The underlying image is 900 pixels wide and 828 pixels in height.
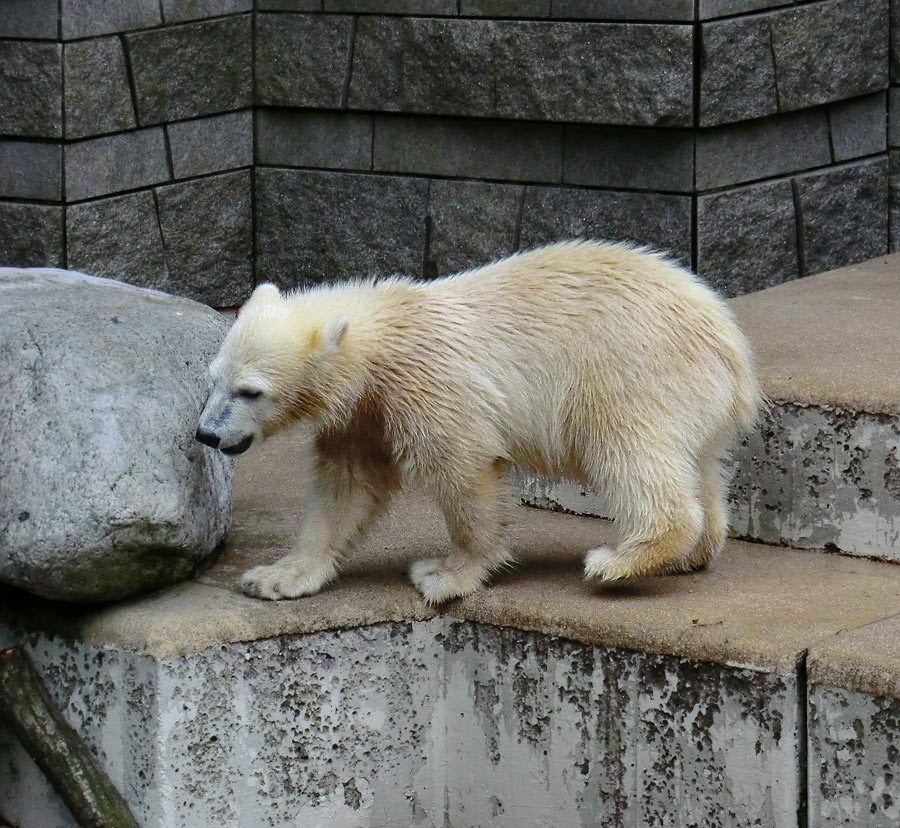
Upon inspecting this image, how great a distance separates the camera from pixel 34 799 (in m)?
3.60

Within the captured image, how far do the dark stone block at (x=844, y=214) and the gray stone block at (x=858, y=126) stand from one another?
0.05 m

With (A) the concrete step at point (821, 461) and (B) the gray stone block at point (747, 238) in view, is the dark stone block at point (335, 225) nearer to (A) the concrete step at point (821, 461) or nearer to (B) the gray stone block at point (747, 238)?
(B) the gray stone block at point (747, 238)

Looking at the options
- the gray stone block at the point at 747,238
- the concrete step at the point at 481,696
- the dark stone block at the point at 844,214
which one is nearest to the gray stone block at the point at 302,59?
the gray stone block at the point at 747,238

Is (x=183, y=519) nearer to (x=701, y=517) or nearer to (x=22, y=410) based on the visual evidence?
(x=22, y=410)

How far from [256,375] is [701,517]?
3.30 feet

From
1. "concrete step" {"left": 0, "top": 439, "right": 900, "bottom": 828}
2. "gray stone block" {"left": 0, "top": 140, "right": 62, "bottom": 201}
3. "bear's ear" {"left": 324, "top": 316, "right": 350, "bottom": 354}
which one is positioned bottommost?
"concrete step" {"left": 0, "top": 439, "right": 900, "bottom": 828}

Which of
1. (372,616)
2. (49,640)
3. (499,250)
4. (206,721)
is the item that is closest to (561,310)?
(372,616)

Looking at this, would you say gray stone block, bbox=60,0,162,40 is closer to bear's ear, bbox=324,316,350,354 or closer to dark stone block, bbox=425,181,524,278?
dark stone block, bbox=425,181,524,278

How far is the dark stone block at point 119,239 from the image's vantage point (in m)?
5.64

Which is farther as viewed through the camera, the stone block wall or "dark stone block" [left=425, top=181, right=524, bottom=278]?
"dark stone block" [left=425, top=181, right=524, bottom=278]

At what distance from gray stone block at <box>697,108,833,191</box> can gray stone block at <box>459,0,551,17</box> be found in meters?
0.74

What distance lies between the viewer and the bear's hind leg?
3.32 metres

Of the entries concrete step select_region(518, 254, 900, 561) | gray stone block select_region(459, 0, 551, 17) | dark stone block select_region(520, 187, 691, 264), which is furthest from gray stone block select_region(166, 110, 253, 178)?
concrete step select_region(518, 254, 900, 561)

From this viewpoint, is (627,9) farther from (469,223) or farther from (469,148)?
(469,223)
